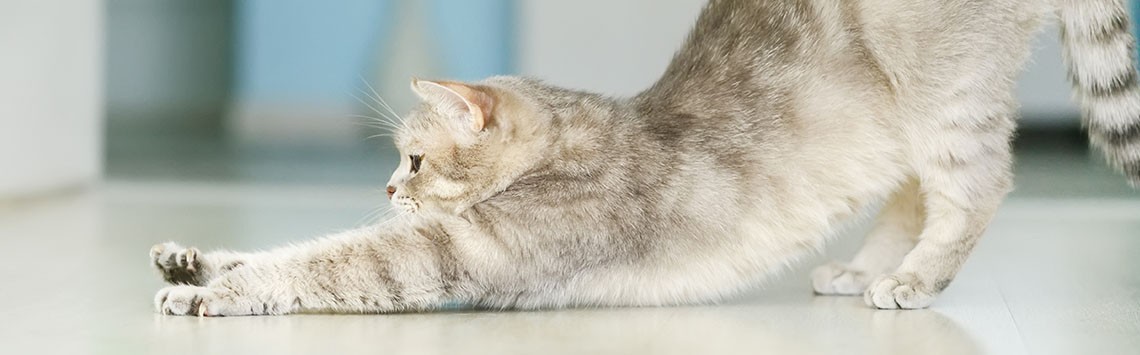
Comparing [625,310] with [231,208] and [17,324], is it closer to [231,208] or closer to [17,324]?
[17,324]

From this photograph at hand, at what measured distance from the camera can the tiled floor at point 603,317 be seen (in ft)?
6.44

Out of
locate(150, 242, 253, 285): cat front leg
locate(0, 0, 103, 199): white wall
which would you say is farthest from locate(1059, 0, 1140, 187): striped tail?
locate(0, 0, 103, 199): white wall

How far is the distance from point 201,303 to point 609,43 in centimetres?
409

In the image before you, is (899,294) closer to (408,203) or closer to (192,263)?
(408,203)

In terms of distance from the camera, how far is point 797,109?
243cm

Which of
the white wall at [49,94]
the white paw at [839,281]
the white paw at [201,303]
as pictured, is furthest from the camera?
the white wall at [49,94]

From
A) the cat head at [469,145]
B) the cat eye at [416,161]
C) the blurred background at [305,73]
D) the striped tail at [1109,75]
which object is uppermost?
the striped tail at [1109,75]

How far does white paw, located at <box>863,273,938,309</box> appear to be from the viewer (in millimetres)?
2391

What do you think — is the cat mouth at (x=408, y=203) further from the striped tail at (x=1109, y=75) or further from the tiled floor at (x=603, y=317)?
the striped tail at (x=1109, y=75)

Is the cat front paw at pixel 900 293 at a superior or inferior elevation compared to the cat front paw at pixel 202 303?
superior

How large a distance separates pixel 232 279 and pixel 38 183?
2.29 meters

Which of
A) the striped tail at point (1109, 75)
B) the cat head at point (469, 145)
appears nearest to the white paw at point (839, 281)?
the striped tail at point (1109, 75)

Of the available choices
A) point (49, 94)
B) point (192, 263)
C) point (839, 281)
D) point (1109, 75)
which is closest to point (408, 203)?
point (192, 263)

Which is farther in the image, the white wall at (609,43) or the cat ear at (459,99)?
the white wall at (609,43)
